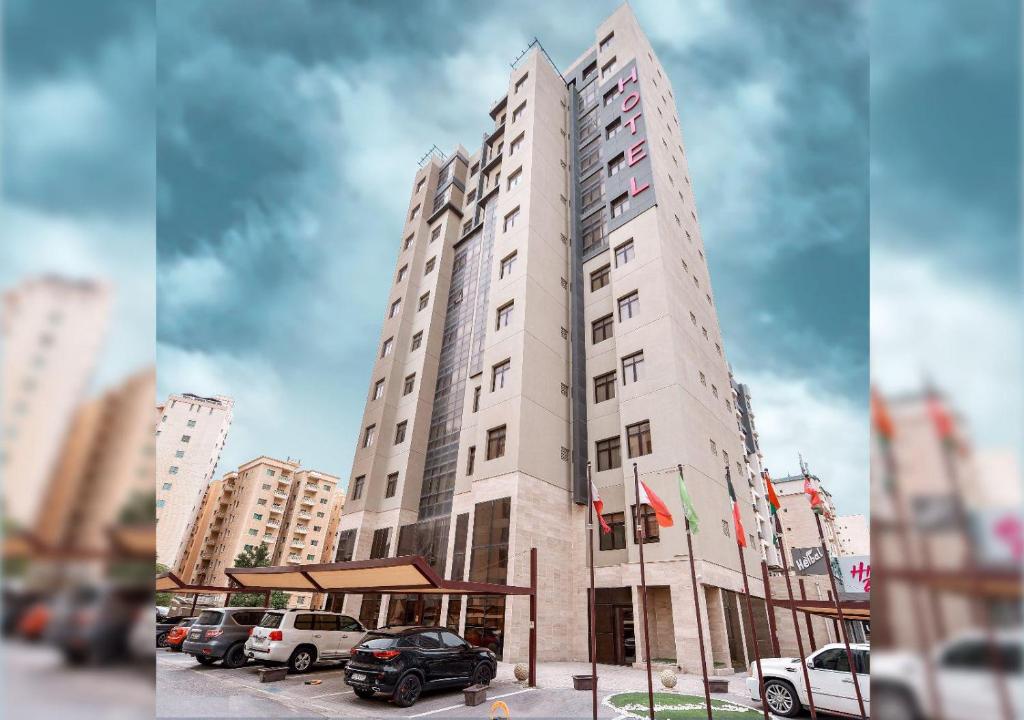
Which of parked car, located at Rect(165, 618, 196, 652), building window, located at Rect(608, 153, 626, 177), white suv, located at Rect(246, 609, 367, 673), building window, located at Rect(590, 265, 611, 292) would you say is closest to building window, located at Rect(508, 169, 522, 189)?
building window, located at Rect(608, 153, 626, 177)

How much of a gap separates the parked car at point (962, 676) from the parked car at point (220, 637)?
1782 centimetres

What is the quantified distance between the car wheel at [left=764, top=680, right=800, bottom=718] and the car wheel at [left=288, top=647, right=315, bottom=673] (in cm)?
1197

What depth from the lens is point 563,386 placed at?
89.9 ft

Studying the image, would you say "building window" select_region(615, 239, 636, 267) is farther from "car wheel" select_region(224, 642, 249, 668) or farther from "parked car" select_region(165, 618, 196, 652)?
"parked car" select_region(165, 618, 196, 652)

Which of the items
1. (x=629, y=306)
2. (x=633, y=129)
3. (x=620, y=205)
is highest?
(x=633, y=129)

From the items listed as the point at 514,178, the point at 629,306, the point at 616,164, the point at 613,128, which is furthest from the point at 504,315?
the point at 613,128

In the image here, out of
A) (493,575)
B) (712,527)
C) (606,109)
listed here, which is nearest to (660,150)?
(606,109)

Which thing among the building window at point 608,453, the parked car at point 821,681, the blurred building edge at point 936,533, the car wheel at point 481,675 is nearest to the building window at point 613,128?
the building window at point 608,453

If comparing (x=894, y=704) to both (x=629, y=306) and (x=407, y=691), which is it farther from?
(x=629, y=306)

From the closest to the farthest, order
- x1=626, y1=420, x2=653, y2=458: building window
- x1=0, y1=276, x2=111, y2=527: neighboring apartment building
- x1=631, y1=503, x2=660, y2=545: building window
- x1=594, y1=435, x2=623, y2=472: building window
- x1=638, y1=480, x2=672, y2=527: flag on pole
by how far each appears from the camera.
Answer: x1=0, y1=276, x2=111, y2=527: neighboring apartment building < x1=638, y1=480, x2=672, y2=527: flag on pole < x1=631, y1=503, x2=660, y2=545: building window < x1=626, y1=420, x2=653, y2=458: building window < x1=594, y1=435, x2=623, y2=472: building window

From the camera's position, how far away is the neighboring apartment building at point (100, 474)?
134 centimetres

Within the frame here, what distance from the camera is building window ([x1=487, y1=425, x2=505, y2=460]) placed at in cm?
2442

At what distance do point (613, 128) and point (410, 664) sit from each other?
3268 centimetres

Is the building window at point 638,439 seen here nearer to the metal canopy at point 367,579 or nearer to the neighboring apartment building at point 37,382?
the metal canopy at point 367,579
